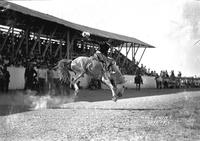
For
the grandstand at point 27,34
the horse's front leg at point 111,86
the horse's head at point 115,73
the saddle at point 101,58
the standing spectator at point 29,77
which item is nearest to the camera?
the horse's front leg at point 111,86

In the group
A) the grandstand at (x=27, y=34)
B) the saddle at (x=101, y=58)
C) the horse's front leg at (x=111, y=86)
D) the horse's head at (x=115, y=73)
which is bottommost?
the horse's front leg at (x=111, y=86)

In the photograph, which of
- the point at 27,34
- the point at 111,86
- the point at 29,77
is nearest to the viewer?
the point at 111,86

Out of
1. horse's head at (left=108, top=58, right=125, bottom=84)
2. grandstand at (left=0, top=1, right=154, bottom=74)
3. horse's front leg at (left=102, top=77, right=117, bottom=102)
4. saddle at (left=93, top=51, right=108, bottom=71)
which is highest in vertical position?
grandstand at (left=0, top=1, right=154, bottom=74)

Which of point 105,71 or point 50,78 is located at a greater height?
point 105,71

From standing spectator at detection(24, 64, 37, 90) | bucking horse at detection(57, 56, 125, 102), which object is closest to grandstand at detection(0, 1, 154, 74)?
standing spectator at detection(24, 64, 37, 90)

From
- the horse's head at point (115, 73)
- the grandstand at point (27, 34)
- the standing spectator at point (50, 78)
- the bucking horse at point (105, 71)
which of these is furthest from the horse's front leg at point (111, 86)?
the grandstand at point (27, 34)

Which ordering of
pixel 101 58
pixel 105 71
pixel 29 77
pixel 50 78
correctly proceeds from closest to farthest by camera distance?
pixel 101 58, pixel 105 71, pixel 29 77, pixel 50 78

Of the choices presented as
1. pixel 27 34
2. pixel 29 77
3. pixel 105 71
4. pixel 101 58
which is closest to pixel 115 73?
pixel 105 71

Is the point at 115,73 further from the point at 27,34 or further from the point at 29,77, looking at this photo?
the point at 27,34

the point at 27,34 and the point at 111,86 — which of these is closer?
Result: the point at 111,86

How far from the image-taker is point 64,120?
21.0ft

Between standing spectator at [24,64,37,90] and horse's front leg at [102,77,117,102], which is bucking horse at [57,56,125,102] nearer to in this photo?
horse's front leg at [102,77,117,102]

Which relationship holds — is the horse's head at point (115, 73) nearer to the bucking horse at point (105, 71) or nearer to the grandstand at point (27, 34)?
the bucking horse at point (105, 71)

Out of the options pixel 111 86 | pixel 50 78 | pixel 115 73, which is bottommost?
pixel 111 86
